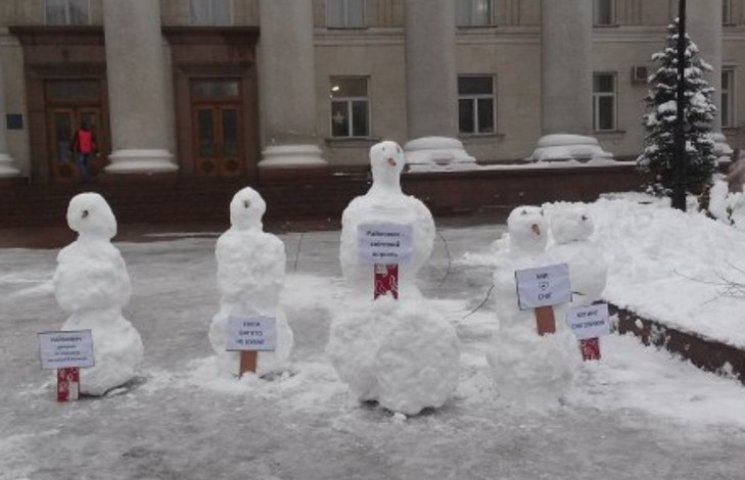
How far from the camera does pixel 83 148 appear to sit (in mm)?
22547

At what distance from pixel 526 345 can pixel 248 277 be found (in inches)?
80.2

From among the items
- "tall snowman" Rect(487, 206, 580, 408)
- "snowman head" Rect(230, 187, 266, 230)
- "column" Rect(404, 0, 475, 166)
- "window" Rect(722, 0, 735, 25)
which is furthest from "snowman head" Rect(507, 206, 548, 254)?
"window" Rect(722, 0, 735, 25)

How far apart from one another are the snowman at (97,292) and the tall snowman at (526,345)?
2.63m

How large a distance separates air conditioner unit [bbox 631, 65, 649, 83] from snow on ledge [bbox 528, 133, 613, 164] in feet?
17.3

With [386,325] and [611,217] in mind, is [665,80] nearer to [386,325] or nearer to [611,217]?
[611,217]

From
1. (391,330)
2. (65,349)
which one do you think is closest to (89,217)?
(65,349)

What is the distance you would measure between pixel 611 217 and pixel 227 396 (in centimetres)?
828

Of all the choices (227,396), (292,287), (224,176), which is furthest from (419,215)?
(224,176)

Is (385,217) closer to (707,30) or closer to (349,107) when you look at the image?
(349,107)

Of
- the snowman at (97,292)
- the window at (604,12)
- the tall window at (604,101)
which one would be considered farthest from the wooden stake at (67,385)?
Result: the window at (604,12)

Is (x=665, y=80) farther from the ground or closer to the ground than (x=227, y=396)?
farther from the ground

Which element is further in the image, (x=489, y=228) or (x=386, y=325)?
(x=489, y=228)

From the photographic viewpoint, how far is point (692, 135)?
695 inches

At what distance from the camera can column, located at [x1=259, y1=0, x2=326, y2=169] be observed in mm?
20672
